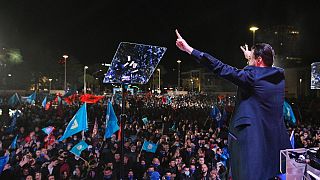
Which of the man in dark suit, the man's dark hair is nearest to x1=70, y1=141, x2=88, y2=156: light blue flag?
the man in dark suit

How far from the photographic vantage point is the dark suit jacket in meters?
2.57

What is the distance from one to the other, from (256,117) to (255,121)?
35 mm

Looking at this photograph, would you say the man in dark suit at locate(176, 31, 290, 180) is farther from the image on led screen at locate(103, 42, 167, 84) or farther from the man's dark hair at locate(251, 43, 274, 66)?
the image on led screen at locate(103, 42, 167, 84)

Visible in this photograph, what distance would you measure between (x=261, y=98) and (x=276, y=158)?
1.66ft

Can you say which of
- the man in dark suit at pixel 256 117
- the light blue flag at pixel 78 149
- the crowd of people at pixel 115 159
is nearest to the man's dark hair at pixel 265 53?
the man in dark suit at pixel 256 117

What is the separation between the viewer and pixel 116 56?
14.2 feet

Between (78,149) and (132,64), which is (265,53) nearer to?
(132,64)

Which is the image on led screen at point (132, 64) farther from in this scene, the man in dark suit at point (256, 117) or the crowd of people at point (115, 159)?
the crowd of people at point (115, 159)

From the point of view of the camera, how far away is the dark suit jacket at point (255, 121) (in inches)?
101

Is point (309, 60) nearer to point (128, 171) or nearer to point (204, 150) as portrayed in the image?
point (204, 150)

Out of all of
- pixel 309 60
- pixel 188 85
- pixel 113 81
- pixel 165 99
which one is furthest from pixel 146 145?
pixel 188 85

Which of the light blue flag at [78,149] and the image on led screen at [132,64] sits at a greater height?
the image on led screen at [132,64]

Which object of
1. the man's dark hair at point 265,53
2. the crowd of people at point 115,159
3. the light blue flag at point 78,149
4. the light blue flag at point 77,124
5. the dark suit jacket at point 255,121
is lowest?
the crowd of people at point 115,159

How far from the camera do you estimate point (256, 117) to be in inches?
102
